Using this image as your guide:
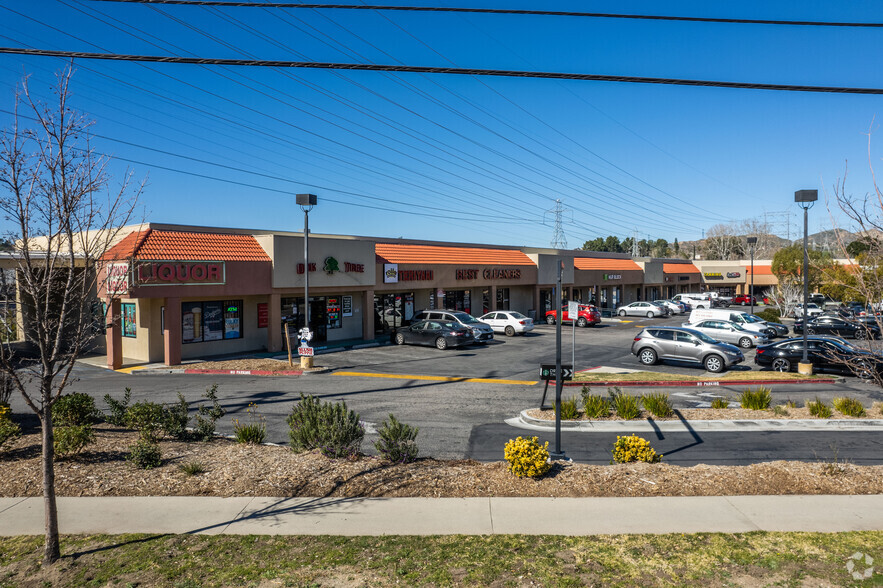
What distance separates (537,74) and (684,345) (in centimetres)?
1878

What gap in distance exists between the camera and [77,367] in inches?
914

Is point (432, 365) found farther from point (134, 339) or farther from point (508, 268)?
point (508, 268)

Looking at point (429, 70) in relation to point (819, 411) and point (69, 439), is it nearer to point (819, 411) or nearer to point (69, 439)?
point (69, 439)

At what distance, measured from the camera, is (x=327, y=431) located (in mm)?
9758

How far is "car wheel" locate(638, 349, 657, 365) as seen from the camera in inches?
974

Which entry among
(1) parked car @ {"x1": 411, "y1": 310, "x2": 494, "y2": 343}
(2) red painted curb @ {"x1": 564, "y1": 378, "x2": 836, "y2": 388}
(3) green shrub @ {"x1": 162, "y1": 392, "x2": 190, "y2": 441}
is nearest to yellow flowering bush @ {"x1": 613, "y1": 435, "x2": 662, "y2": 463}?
(3) green shrub @ {"x1": 162, "y1": 392, "x2": 190, "y2": 441}

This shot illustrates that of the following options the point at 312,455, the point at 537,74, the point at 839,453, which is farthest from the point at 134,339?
the point at 839,453

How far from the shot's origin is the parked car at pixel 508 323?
35.4m

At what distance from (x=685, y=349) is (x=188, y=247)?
20.3m

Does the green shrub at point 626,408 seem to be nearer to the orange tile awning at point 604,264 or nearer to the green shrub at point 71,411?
the green shrub at point 71,411

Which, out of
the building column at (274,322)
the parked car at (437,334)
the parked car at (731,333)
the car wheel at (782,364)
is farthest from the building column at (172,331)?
the parked car at (731,333)

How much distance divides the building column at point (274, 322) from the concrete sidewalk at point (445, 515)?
1878 centimetres

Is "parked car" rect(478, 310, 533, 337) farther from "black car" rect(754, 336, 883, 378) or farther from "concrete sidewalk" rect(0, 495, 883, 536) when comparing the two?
"concrete sidewalk" rect(0, 495, 883, 536)

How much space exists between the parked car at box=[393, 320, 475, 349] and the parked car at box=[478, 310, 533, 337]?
256 inches
